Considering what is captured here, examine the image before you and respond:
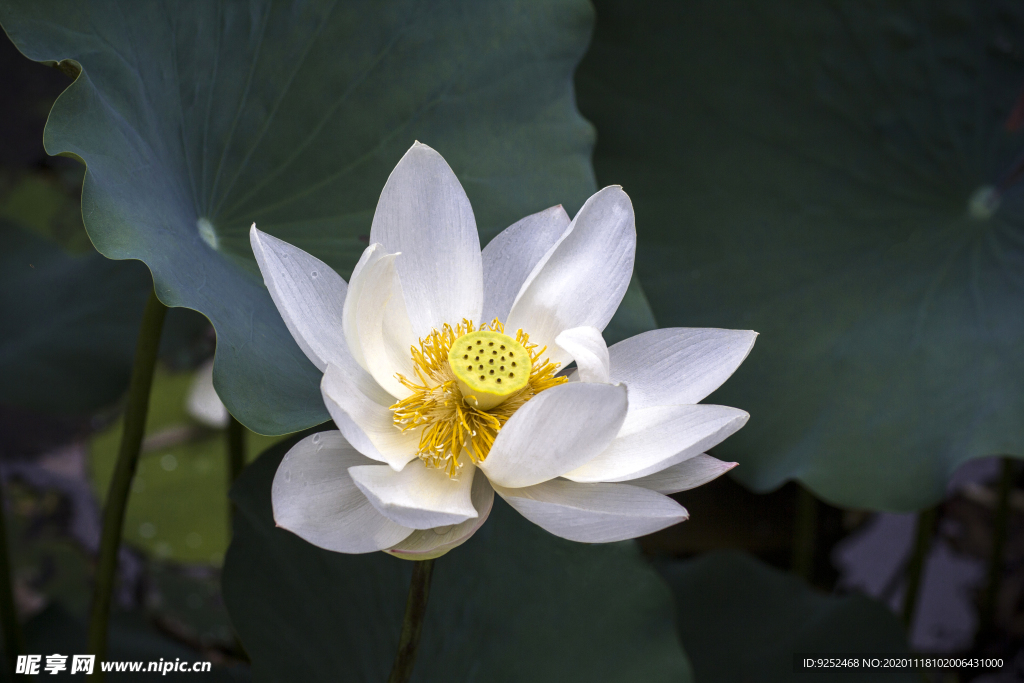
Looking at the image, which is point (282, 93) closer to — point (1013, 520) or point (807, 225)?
point (807, 225)

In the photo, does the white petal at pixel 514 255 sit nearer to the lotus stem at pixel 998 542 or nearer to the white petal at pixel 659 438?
the white petal at pixel 659 438

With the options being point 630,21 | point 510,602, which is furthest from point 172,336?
point 630,21

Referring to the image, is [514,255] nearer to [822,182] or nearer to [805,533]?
[822,182]

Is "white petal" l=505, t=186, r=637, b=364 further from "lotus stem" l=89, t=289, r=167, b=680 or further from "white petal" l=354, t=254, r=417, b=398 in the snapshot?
"lotus stem" l=89, t=289, r=167, b=680

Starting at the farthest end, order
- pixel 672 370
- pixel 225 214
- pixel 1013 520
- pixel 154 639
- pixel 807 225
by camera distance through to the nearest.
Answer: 1. pixel 1013 520
2. pixel 154 639
3. pixel 807 225
4. pixel 225 214
5. pixel 672 370

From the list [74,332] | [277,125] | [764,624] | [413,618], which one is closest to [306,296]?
[413,618]

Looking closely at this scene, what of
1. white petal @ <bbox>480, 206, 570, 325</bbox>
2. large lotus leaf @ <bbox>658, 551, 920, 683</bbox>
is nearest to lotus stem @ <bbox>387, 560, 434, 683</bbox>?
white petal @ <bbox>480, 206, 570, 325</bbox>

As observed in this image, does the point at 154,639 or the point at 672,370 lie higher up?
Answer: the point at 672,370
